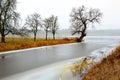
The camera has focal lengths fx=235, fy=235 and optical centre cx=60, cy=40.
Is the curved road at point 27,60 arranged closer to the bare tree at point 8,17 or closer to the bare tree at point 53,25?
the bare tree at point 8,17

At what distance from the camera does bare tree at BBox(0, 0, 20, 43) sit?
127 feet

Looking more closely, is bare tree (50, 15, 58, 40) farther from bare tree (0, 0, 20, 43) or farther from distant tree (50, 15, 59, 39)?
bare tree (0, 0, 20, 43)

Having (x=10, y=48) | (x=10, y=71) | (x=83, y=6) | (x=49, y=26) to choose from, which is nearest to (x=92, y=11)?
(x=83, y=6)

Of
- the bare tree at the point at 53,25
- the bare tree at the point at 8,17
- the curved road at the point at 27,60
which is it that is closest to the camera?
the curved road at the point at 27,60

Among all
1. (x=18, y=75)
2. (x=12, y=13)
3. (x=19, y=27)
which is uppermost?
(x=12, y=13)

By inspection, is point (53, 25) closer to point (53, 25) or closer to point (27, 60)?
point (53, 25)

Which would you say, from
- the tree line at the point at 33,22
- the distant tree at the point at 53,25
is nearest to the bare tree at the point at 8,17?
the tree line at the point at 33,22

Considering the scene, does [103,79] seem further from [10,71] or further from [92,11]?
[92,11]

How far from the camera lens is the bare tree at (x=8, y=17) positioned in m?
38.6

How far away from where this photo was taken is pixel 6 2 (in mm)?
39344

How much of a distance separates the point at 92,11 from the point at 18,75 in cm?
5262

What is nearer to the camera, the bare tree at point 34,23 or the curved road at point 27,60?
the curved road at point 27,60

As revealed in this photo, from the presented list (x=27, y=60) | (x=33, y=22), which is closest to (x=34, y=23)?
(x=33, y=22)

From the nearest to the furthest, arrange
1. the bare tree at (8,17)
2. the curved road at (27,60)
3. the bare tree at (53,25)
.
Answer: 1. the curved road at (27,60)
2. the bare tree at (8,17)
3. the bare tree at (53,25)
